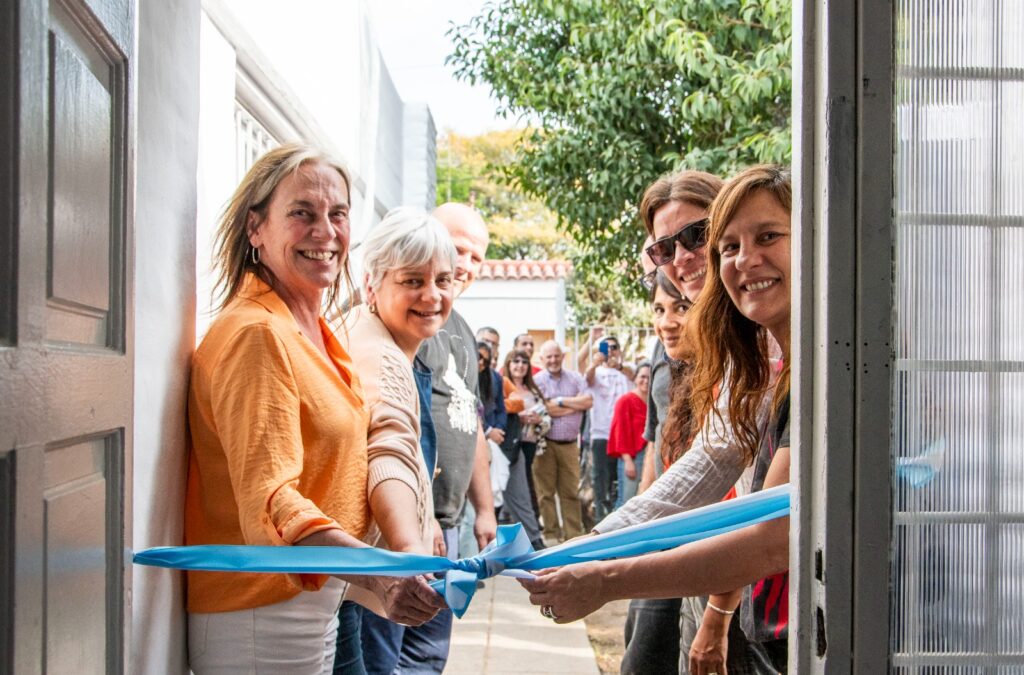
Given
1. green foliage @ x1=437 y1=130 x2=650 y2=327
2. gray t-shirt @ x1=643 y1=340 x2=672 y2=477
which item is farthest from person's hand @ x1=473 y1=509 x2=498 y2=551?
green foliage @ x1=437 y1=130 x2=650 y2=327

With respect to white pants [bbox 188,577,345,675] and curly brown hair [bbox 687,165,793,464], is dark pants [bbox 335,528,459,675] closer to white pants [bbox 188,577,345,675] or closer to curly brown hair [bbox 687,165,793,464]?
white pants [bbox 188,577,345,675]

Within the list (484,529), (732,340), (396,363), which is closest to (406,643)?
(484,529)

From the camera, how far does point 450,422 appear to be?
4395 millimetres

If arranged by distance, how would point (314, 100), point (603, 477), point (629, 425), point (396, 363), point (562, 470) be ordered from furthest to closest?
1. point (603, 477)
2. point (562, 470)
3. point (629, 425)
4. point (314, 100)
5. point (396, 363)

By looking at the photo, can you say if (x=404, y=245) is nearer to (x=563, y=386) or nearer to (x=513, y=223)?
(x=563, y=386)

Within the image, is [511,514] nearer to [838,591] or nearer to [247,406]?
[247,406]

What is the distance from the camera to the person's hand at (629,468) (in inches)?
391

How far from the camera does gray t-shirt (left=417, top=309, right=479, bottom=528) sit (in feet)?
14.3

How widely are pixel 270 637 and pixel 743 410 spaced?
1.39 meters

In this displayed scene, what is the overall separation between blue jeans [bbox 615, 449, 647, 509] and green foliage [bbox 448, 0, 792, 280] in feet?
6.16

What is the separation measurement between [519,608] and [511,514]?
1.03 metres

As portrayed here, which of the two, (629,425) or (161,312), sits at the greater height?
(161,312)

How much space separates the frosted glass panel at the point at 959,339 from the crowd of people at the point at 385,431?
2.03 ft

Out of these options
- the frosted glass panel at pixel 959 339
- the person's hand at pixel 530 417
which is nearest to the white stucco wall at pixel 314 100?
the frosted glass panel at pixel 959 339
